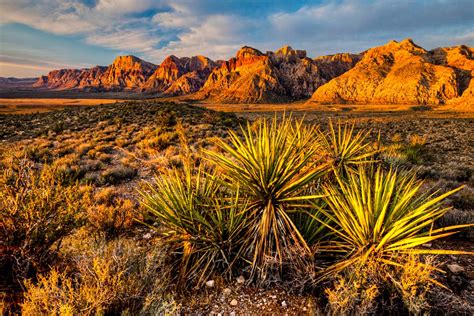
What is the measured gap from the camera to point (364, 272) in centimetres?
281

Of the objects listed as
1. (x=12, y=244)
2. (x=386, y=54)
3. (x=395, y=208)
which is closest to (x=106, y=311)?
(x=12, y=244)

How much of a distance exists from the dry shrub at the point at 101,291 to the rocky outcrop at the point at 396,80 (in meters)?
122

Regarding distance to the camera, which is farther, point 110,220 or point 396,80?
point 396,80

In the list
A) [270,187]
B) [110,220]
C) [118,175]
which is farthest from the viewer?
[118,175]

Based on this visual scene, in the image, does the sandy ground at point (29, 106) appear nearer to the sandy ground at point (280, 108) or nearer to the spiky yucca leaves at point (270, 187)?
the sandy ground at point (280, 108)

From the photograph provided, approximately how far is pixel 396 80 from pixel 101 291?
13727 cm

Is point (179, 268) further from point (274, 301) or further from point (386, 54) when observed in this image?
point (386, 54)

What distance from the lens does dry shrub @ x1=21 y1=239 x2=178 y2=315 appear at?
7.29 ft

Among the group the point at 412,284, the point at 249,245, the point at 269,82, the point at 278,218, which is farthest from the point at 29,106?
the point at 269,82

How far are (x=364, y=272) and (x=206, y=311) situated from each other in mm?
1882

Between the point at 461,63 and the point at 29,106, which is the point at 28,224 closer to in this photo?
the point at 29,106

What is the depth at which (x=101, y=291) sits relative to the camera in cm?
234

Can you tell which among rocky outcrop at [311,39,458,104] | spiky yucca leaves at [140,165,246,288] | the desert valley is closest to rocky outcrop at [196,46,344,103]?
rocky outcrop at [311,39,458,104]

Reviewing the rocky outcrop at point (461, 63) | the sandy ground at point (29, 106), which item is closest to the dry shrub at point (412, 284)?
the sandy ground at point (29, 106)
